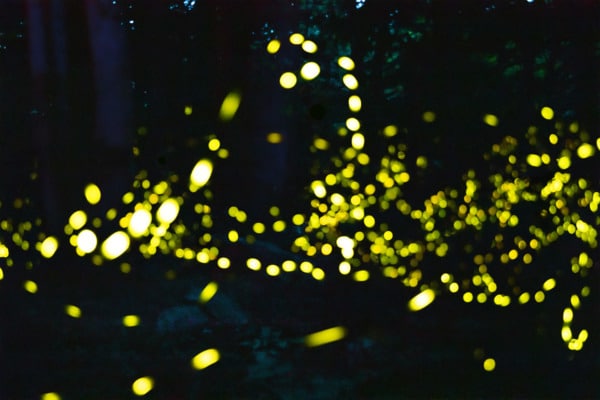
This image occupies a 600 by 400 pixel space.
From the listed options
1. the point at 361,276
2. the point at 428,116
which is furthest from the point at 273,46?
the point at 361,276

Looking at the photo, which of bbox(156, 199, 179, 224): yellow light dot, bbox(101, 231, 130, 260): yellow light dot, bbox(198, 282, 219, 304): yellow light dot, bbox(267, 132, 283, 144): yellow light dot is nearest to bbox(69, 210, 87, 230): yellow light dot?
bbox(101, 231, 130, 260): yellow light dot

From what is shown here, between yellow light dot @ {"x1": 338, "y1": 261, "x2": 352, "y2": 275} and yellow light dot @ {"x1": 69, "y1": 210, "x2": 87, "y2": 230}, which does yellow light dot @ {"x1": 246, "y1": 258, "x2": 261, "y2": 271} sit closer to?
yellow light dot @ {"x1": 338, "y1": 261, "x2": 352, "y2": 275}

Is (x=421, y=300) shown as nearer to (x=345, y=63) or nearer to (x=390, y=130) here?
(x=390, y=130)

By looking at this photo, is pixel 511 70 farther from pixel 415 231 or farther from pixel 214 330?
pixel 214 330

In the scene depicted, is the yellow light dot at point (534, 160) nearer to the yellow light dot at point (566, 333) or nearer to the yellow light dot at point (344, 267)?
the yellow light dot at point (566, 333)

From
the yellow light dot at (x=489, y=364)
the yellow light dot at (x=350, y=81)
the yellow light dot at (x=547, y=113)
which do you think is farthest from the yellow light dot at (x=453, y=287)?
the yellow light dot at (x=350, y=81)

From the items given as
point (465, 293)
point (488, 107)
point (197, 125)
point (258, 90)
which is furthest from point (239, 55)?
point (465, 293)
